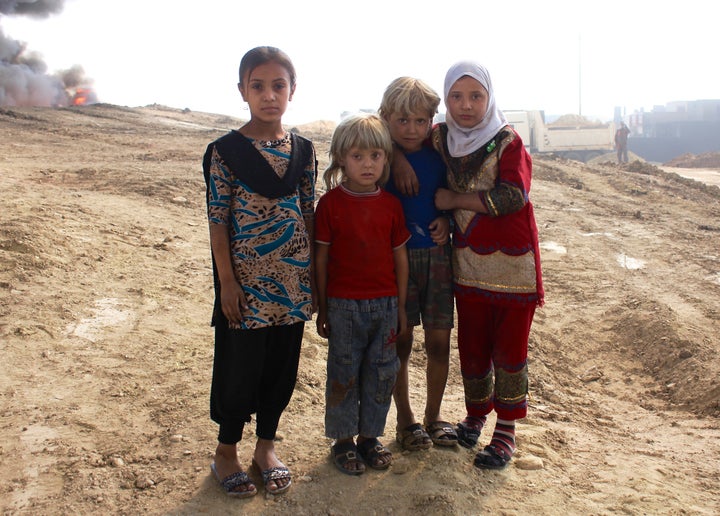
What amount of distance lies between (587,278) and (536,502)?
4.11 m

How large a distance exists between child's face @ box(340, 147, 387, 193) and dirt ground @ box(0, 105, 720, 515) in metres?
1.26

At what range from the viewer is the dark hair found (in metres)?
2.50

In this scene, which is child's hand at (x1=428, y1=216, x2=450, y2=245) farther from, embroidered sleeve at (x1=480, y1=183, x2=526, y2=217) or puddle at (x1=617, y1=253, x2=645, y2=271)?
puddle at (x1=617, y1=253, x2=645, y2=271)

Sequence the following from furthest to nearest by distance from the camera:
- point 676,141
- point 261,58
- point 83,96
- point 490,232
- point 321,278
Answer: point 676,141 → point 83,96 → point 490,232 → point 321,278 → point 261,58

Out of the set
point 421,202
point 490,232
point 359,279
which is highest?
point 421,202

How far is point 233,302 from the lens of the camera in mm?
2496

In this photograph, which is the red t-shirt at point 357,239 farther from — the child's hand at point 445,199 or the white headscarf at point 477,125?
the white headscarf at point 477,125

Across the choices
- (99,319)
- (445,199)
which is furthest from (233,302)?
(99,319)

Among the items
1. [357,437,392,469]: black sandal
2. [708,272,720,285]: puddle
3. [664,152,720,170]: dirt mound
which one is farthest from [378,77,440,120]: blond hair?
[664,152,720,170]: dirt mound

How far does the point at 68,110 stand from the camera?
18.4m

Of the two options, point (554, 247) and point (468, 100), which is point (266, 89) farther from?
point (554, 247)

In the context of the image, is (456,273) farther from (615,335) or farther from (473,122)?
(615,335)

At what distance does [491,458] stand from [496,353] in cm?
47

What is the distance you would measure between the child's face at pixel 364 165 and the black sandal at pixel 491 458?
4.34 ft
